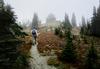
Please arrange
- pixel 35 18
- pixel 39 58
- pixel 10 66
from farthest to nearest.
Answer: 1. pixel 35 18
2. pixel 39 58
3. pixel 10 66

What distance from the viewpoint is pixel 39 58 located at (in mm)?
21484

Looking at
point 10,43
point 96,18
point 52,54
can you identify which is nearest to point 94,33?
point 96,18

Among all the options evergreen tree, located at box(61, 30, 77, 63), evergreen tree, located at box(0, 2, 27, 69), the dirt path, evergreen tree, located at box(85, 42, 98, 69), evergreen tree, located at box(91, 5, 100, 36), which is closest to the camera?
evergreen tree, located at box(0, 2, 27, 69)

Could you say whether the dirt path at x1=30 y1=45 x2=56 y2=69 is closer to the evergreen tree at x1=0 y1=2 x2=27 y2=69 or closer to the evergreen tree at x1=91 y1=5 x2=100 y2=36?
the evergreen tree at x1=0 y1=2 x2=27 y2=69

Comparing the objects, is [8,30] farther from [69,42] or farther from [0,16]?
[69,42]

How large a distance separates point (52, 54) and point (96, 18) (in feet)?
88.3

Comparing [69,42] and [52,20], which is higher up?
[52,20]

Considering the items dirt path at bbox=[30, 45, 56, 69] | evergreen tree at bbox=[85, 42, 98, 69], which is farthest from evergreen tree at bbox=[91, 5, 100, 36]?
evergreen tree at bbox=[85, 42, 98, 69]

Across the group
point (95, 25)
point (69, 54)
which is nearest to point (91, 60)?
point (69, 54)

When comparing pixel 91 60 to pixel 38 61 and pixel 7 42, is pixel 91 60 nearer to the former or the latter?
pixel 38 61

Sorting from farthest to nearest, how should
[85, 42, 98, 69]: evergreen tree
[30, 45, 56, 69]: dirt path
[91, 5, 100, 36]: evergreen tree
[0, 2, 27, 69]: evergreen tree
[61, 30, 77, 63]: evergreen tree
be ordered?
[91, 5, 100, 36]: evergreen tree → [61, 30, 77, 63]: evergreen tree → [30, 45, 56, 69]: dirt path → [85, 42, 98, 69]: evergreen tree → [0, 2, 27, 69]: evergreen tree

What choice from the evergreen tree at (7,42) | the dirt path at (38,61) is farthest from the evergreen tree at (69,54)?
the evergreen tree at (7,42)

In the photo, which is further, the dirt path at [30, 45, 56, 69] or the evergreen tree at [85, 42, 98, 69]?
the dirt path at [30, 45, 56, 69]

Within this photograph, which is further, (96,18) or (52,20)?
(52,20)
